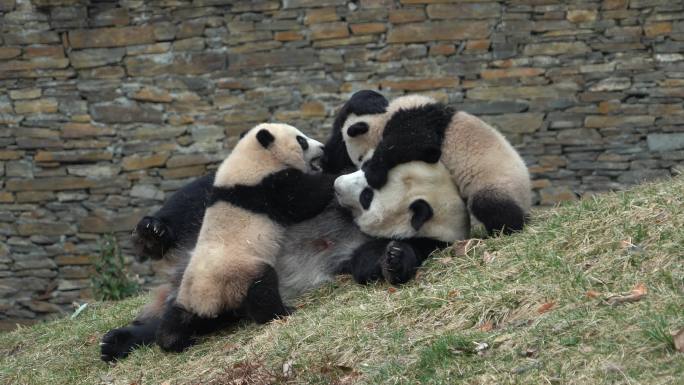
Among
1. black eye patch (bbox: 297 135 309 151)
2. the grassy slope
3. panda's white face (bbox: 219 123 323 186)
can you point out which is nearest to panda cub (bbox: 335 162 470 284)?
→ the grassy slope

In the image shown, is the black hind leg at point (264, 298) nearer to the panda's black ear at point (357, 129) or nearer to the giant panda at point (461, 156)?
the giant panda at point (461, 156)

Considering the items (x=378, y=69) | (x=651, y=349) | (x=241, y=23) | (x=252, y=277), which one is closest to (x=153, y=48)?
(x=241, y=23)

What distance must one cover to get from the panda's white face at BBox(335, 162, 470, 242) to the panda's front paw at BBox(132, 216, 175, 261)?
1200 mm

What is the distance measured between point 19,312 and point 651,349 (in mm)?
8867

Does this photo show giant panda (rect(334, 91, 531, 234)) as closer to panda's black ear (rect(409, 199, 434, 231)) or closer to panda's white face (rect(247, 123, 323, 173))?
panda's black ear (rect(409, 199, 434, 231))

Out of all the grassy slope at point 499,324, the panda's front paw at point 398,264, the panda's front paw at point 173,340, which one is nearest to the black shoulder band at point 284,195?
the grassy slope at point 499,324

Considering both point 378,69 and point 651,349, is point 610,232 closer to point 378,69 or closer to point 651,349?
point 651,349

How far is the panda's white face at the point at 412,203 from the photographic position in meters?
5.96

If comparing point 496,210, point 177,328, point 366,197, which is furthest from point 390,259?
point 177,328

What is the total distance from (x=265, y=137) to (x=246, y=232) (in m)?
0.73

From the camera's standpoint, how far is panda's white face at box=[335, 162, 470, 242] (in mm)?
5961

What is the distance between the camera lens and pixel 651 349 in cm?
408

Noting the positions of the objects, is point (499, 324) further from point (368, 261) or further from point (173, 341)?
point (173, 341)

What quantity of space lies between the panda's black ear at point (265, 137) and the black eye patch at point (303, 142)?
240mm
